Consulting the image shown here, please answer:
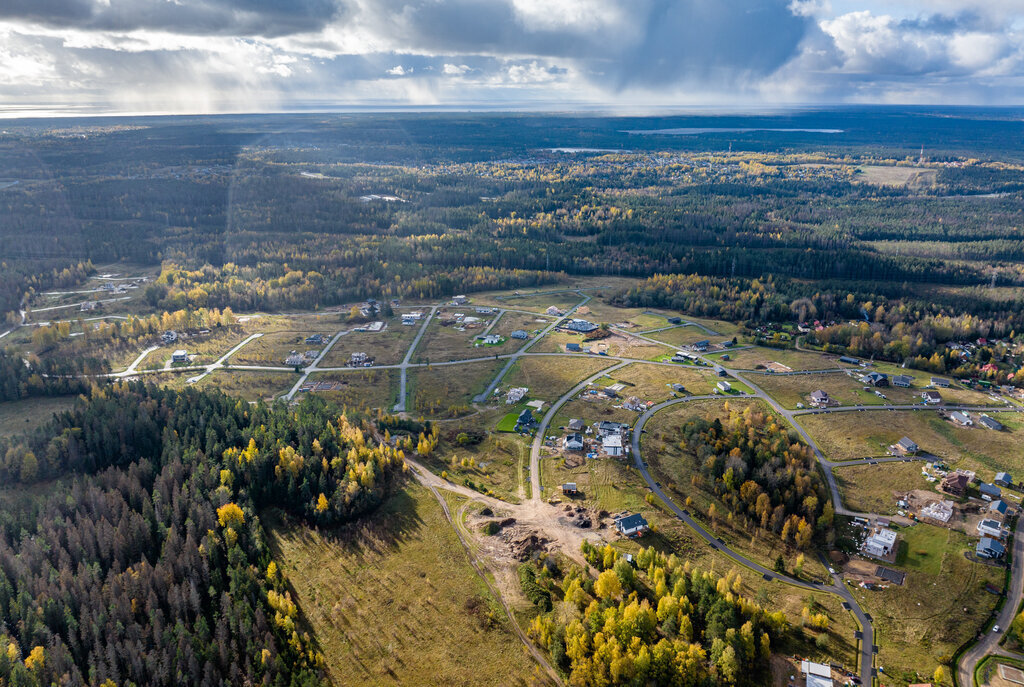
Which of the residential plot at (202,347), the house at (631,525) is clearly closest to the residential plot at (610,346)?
the house at (631,525)

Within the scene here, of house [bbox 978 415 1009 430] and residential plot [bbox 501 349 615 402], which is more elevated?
residential plot [bbox 501 349 615 402]

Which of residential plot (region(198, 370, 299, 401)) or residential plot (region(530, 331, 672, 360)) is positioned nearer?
residential plot (region(198, 370, 299, 401))

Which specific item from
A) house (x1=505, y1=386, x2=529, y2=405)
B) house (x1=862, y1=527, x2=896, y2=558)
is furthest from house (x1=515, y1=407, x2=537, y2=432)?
house (x1=862, y1=527, x2=896, y2=558)

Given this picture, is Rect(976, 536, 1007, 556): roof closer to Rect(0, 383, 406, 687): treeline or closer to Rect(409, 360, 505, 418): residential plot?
Rect(0, 383, 406, 687): treeline

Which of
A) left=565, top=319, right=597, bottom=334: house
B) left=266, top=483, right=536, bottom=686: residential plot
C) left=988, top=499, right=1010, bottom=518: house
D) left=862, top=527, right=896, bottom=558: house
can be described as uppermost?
left=565, top=319, right=597, bottom=334: house

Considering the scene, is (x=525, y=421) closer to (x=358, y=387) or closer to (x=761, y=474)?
(x=358, y=387)

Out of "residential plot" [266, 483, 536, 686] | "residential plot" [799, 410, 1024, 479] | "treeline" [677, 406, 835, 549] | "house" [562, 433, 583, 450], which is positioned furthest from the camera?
"house" [562, 433, 583, 450]

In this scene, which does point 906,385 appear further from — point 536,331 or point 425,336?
point 425,336
